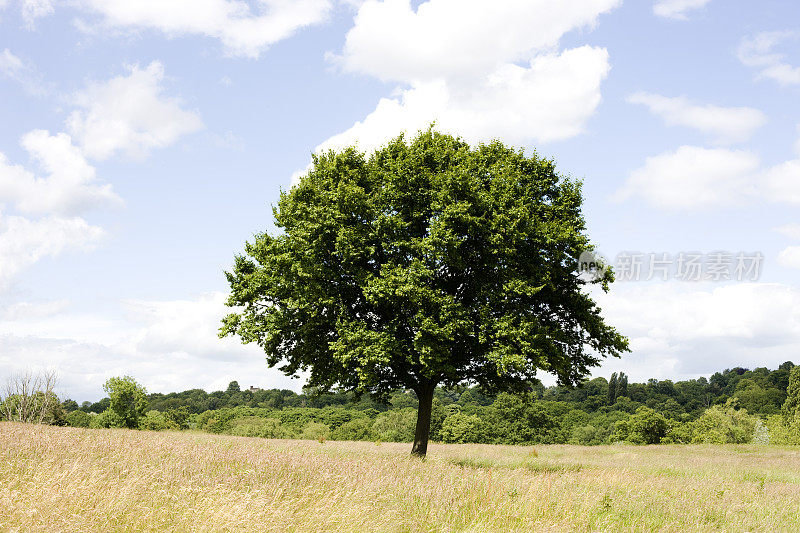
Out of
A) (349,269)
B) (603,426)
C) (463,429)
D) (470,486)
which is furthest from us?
(603,426)

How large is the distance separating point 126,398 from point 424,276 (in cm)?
5324

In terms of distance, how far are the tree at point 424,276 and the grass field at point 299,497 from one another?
6447 millimetres

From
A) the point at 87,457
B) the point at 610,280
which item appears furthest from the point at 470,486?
the point at 610,280

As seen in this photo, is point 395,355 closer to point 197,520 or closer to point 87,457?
point 87,457

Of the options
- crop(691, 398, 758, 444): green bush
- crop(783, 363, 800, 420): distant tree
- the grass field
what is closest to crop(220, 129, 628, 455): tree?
the grass field

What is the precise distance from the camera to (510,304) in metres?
21.6

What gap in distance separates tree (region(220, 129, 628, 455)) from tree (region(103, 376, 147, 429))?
141ft

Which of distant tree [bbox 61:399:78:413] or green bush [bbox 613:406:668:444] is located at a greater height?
green bush [bbox 613:406:668:444]

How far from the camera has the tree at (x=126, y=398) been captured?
5875 cm

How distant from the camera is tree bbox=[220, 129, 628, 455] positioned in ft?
66.2

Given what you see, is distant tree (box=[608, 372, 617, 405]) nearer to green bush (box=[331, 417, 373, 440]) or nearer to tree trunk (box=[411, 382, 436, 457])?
green bush (box=[331, 417, 373, 440])

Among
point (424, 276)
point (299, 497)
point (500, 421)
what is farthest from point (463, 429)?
point (299, 497)

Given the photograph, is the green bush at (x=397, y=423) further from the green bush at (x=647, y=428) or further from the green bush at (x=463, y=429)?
the green bush at (x=647, y=428)

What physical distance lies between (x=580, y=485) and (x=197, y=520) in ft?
34.1
